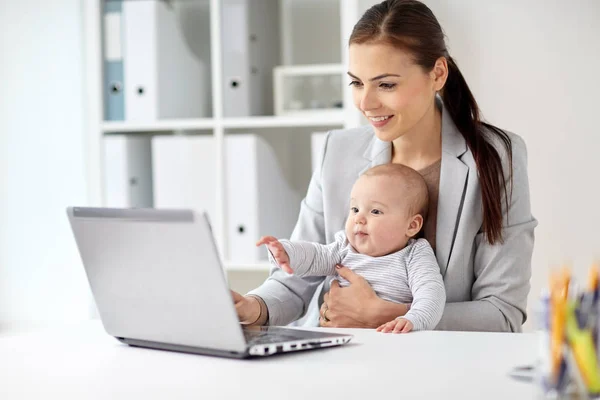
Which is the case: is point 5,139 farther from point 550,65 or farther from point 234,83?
point 550,65

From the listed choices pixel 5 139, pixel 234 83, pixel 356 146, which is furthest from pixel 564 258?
pixel 5 139

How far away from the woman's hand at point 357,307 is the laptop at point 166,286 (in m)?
0.33

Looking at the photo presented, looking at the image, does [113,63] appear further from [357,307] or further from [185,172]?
[357,307]

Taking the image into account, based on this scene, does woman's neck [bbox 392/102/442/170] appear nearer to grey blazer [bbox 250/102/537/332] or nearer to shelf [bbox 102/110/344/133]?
grey blazer [bbox 250/102/537/332]

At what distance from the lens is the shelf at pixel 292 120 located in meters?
2.63

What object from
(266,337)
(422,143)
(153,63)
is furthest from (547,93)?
(266,337)

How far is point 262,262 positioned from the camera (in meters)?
2.70

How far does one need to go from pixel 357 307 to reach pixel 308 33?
1.64 meters

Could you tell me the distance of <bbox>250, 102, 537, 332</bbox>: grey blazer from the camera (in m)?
1.62

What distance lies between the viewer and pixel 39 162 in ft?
9.86

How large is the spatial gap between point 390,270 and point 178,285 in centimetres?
61

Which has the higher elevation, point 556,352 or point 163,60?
point 163,60

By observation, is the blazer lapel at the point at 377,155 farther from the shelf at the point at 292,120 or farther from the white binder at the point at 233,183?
the white binder at the point at 233,183

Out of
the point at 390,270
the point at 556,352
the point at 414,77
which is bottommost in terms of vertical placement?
the point at 390,270
